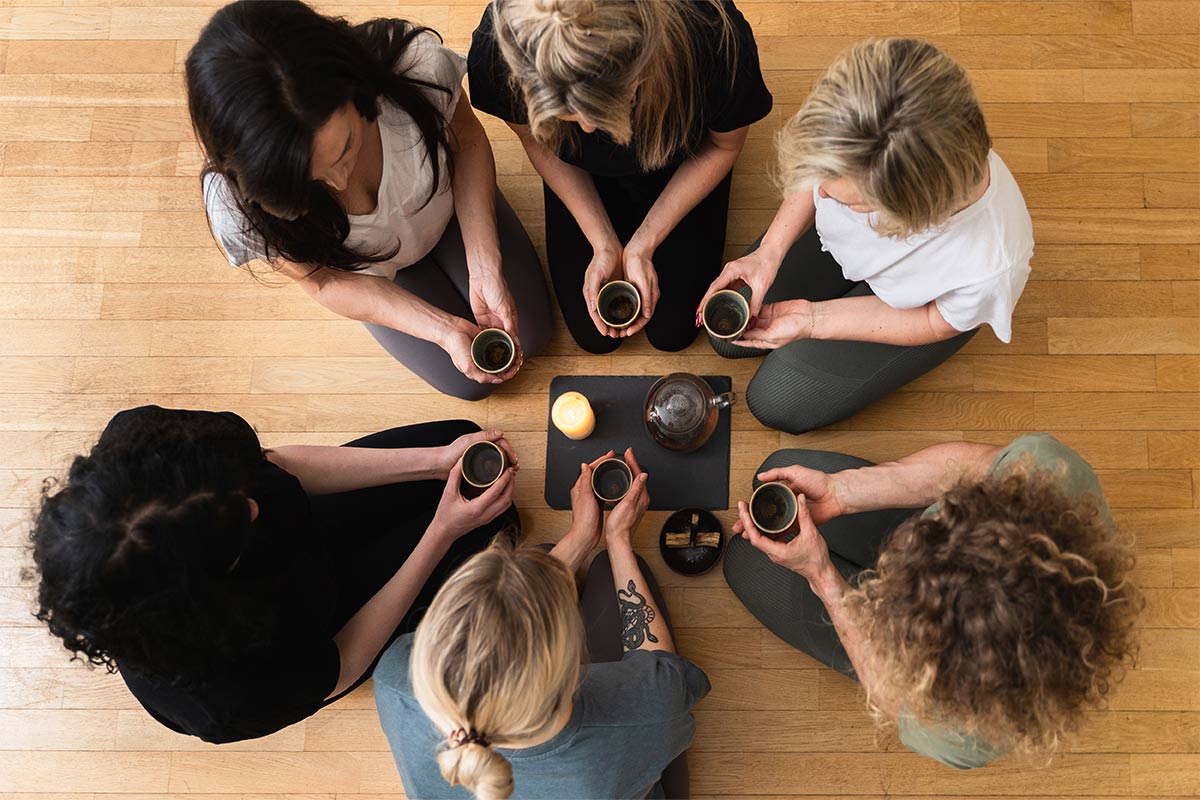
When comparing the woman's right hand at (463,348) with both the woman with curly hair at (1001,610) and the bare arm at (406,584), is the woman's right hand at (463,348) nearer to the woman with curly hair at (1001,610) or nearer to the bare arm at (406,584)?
the bare arm at (406,584)

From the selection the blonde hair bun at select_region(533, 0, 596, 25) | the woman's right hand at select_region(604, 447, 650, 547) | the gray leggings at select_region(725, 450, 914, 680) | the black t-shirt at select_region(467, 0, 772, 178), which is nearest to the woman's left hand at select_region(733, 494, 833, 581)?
the gray leggings at select_region(725, 450, 914, 680)

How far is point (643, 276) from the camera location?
198 cm

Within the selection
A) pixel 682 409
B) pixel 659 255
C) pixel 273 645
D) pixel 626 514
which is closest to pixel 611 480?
pixel 626 514

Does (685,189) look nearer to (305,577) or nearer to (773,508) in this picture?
(773,508)

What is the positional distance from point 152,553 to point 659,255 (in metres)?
1.35

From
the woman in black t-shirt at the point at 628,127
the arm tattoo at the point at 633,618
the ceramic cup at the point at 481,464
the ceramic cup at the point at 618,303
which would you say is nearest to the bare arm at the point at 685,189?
the woman in black t-shirt at the point at 628,127

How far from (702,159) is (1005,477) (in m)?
1.02

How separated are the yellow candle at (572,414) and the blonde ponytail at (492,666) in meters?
0.76

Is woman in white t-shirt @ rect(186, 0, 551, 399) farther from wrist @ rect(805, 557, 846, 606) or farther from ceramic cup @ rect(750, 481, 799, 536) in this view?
wrist @ rect(805, 557, 846, 606)

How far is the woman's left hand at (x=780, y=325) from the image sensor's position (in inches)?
73.0

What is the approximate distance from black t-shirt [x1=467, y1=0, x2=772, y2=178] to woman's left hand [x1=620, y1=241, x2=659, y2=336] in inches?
7.5

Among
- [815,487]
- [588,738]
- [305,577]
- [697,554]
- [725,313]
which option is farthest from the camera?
[697,554]

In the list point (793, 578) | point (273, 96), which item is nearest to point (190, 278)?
point (273, 96)

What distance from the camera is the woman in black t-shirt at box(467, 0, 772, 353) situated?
140cm
